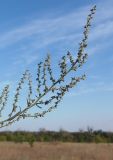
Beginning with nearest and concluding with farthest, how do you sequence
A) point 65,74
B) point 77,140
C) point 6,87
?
point 65,74
point 6,87
point 77,140

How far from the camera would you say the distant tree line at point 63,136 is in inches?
2874

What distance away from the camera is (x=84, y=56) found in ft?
12.0

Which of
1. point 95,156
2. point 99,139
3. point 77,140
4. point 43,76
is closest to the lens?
point 43,76

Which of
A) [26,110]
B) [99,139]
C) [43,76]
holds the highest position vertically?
[99,139]

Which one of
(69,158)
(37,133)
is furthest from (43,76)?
(37,133)

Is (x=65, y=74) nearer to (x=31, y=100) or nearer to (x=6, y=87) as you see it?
(x=31, y=100)

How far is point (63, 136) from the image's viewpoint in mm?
79875

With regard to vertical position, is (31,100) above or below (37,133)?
below

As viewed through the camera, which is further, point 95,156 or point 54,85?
point 95,156

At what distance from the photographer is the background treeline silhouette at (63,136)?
73.1m

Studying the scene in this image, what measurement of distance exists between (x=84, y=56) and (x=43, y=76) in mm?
422

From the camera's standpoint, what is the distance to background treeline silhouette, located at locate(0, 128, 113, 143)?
2876 inches

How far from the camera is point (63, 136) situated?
79875 mm

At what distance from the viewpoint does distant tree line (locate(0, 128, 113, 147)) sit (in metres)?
73.0
